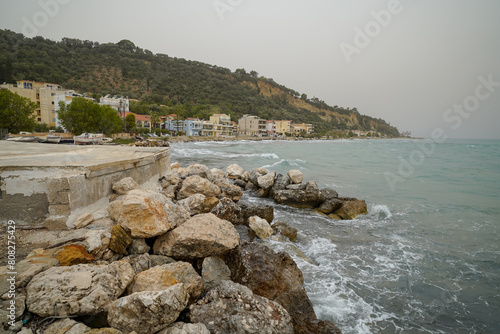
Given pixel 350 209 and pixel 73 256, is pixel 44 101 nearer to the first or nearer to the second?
pixel 73 256

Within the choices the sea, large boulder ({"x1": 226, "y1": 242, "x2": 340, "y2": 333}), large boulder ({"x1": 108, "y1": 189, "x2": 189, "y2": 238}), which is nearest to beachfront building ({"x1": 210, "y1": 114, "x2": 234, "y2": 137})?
the sea

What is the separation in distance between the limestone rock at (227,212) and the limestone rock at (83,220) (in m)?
2.61

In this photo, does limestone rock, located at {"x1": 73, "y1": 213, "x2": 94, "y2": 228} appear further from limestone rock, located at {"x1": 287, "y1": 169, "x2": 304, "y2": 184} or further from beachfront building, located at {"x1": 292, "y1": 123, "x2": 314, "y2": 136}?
beachfront building, located at {"x1": 292, "y1": 123, "x2": 314, "y2": 136}

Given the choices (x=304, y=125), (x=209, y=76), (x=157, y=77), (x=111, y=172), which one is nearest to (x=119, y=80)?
(x=157, y=77)

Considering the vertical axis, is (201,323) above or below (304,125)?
below

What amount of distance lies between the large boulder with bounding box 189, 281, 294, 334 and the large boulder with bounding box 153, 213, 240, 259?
789mm

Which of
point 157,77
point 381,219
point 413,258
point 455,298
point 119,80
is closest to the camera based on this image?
point 455,298

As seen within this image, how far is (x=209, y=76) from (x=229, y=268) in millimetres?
123128

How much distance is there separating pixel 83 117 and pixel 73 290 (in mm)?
39231

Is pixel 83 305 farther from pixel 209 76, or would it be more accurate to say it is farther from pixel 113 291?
pixel 209 76

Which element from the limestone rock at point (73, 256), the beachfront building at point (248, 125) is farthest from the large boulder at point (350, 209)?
the beachfront building at point (248, 125)

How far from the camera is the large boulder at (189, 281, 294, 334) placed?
272 centimetres

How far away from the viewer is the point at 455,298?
4762 mm

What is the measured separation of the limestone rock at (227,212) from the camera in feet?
19.4
